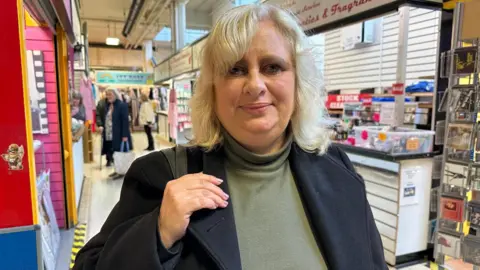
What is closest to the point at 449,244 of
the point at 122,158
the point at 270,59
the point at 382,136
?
the point at 382,136

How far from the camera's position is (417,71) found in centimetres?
616

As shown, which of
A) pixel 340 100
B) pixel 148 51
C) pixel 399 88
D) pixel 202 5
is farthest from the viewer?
pixel 148 51

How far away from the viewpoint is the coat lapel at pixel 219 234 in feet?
2.98

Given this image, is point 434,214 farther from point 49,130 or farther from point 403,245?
point 49,130

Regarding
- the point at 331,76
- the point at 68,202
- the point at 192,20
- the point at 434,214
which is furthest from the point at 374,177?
the point at 192,20

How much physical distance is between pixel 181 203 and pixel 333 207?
51 centimetres

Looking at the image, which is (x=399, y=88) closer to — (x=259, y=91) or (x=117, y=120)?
(x=259, y=91)

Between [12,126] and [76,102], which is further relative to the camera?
[76,102]

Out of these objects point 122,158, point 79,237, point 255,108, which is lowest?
point 79,237

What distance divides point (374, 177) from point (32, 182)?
3.10 metres

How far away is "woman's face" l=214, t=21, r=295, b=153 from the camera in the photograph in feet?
3.36

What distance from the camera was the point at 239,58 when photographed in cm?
101

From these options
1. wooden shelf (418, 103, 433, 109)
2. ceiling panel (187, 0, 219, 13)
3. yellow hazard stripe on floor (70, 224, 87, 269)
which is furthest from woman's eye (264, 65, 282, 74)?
ceiling panel (187, 0, 219, 13)

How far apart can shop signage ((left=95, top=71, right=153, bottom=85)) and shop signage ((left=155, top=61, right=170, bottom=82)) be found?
400 cm
